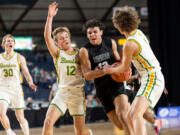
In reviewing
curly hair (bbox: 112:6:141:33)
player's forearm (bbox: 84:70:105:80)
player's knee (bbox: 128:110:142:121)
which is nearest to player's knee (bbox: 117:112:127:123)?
player's forearm (bbox: 84:70:105:80)

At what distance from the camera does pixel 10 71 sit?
745 centimetres

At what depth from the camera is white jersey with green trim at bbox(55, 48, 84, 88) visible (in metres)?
5.82

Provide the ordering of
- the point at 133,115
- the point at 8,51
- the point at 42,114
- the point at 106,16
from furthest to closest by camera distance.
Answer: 1. the point at 106,16
2. the point at 42,114
3. the point at 8,51
4. the point at 133,115

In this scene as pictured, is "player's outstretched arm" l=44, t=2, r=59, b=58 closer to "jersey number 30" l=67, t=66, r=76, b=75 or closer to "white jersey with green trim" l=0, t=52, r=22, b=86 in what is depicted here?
"jersey number 30" l=67, t=66, r=76, b=75

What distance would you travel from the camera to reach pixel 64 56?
5891 mm

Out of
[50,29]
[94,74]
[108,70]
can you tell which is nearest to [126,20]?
[108,70]

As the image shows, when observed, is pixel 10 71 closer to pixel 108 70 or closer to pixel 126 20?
pixel 108 70

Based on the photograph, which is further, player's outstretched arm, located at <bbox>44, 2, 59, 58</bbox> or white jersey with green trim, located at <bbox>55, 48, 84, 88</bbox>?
white jersey with green trim, located at <bbox>55, 48, 84, 88</bbox>

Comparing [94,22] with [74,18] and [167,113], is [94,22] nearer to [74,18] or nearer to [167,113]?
[167,113]

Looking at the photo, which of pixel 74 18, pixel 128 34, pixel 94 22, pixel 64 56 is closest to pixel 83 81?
pixel 64 56

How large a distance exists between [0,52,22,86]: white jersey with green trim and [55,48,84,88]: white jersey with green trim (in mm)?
1813

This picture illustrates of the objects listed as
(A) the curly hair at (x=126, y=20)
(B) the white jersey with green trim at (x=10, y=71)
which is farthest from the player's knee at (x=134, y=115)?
(B) the white jersey with green trim at (x=10, y=71)

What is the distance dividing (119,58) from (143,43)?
39.6 inches

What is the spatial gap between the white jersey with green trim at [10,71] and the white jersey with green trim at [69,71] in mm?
1813
